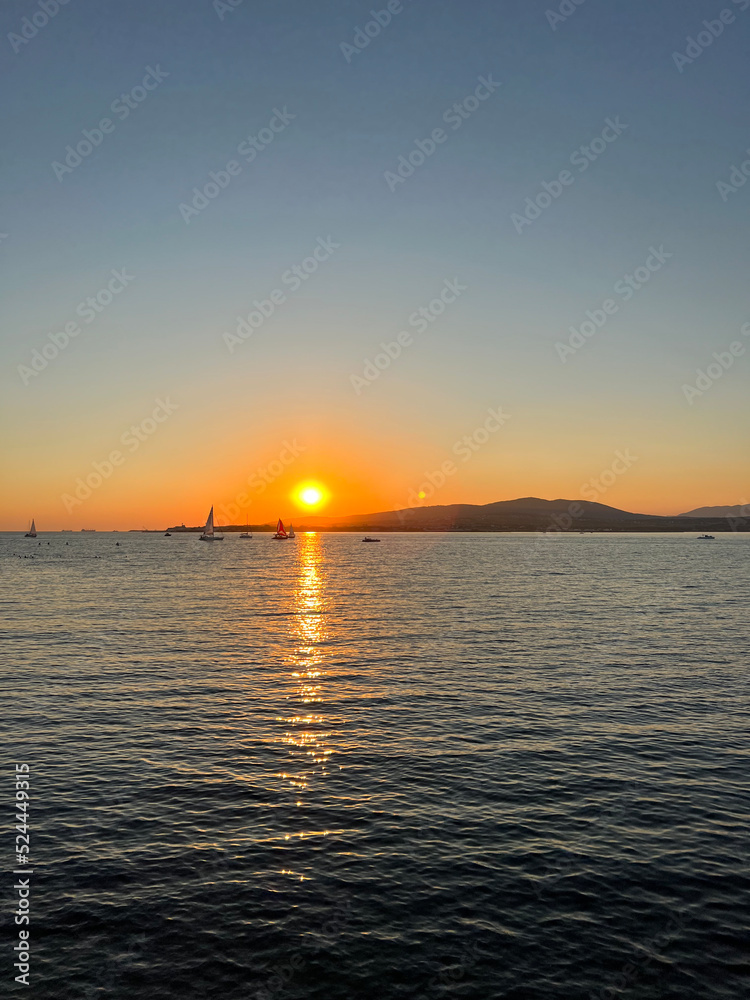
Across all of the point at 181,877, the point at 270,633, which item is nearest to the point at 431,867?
the point at 181,877

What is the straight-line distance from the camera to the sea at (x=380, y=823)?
16688 mm

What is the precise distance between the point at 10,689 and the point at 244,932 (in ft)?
104

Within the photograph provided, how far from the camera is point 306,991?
15742mm

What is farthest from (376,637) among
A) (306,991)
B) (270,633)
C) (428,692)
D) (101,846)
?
(306,991)

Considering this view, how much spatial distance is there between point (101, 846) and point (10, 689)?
81.6ft

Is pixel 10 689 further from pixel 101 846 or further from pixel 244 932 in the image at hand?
pixel 244 932

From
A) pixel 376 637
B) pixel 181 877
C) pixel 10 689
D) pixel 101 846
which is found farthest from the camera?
pixel 376 637

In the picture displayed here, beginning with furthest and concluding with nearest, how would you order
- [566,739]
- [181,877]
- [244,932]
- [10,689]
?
[10,689] < [566,739] < [181,877] < [244,932]

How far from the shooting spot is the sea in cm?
1669

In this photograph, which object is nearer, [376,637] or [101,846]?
[101,846]

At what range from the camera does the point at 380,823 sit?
2422 centimetres

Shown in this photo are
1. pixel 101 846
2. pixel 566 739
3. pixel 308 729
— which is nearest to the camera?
pixel 101 846

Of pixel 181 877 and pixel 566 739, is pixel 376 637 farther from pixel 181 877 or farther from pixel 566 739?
pixel 181 877

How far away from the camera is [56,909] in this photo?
1891cm
